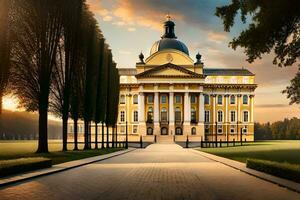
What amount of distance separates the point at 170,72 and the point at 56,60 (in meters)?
65.4

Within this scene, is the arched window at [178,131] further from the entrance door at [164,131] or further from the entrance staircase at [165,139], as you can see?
the entrance staircase at [165,139]

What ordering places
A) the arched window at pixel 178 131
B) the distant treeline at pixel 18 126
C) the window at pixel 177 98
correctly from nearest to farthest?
the arched window at pixel 178 131 < the window at pixel 177 98 < the distant treeline at pixel 18 126

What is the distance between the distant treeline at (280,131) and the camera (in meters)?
143

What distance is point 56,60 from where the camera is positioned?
157 ft

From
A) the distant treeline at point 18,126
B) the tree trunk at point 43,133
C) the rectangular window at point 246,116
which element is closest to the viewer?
the tree trunk at point 43,133

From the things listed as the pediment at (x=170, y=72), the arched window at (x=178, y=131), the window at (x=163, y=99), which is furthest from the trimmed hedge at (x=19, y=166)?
the window at (x=163, y=99)

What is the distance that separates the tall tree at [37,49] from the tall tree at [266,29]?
66.1 feet

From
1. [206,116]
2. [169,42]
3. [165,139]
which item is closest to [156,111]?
[165,139]

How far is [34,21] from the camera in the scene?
3859 cm

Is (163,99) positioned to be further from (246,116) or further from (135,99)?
(246,116)

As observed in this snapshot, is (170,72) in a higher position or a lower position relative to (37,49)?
higher

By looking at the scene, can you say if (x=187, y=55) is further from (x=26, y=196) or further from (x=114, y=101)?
(x=26, y=196)

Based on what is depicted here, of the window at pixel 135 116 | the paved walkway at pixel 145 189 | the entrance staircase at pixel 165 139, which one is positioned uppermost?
the window at pixel 135 116

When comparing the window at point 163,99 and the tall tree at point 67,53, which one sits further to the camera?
the window at point 163,99
